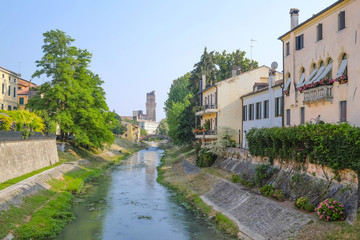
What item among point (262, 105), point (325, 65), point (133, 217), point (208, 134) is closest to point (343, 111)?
point (325, 65)

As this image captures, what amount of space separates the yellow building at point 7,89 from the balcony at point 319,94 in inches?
1798

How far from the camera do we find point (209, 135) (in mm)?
43938

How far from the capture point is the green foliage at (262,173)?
24.5 m

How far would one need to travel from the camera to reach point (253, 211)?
68.4 ft

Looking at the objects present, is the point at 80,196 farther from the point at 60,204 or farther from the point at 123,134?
the point at 123,134

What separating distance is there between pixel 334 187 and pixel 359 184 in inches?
81.7

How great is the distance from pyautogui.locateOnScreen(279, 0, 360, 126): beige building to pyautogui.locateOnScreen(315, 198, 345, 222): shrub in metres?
5.52

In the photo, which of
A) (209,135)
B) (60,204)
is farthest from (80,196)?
(209,135)

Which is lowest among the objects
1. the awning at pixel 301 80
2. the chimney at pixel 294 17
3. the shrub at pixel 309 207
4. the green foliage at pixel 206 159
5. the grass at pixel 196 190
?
the grass at pixel 196 190

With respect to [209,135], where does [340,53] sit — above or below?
above

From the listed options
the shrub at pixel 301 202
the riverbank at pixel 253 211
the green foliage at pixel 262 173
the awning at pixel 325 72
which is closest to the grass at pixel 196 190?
the riverbank at pixel 253 211

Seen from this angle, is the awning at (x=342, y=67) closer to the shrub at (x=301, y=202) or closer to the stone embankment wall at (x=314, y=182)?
the stone embankment wall at (x=314, y=182)

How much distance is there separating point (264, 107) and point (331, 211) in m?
19.9

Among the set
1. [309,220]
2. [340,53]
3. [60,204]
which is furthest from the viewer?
[60,204]
